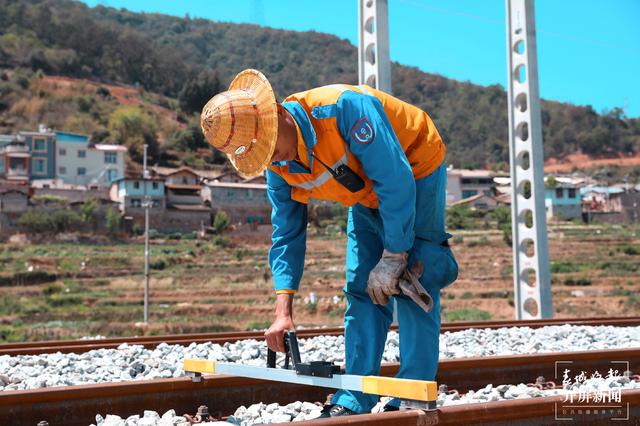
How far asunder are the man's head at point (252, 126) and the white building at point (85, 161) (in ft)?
231

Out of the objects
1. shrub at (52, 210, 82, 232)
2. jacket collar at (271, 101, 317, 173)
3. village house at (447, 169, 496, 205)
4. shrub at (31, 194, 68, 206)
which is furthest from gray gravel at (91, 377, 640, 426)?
village house at (447, 169, 496, 205)

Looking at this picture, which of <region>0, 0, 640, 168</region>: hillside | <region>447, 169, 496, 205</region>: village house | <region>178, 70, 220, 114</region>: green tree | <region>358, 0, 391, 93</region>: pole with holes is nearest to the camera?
<region>358, 0, 391, 93</region>: pole with holes

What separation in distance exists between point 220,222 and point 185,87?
176ft

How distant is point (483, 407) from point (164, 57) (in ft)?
432

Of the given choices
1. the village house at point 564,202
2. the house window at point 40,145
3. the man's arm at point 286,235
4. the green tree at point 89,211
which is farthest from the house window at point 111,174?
the man's arm at point 286,235

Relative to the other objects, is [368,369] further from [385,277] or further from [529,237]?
[529,237]

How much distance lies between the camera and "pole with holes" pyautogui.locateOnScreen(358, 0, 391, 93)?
7.75 m

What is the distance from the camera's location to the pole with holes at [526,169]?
8594 mm

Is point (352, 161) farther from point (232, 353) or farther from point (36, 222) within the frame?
point (36, 222)

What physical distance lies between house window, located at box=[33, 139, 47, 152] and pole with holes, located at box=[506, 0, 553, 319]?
67.1 m

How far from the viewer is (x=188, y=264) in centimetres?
4478

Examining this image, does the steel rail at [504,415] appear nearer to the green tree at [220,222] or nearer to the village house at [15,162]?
the green tree at [220,222]

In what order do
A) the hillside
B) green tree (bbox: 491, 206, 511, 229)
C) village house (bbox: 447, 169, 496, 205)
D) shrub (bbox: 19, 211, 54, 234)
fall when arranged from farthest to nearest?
the hillside
village house (bbox: 447, 169, 496, 205)
green tree (bbox: 491, 206, 511, 229)
shrub (bbox: 19, 211, 54, 234)

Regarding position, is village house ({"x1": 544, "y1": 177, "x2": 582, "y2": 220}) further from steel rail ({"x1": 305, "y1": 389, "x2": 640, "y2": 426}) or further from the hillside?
steel rail ({"x1": 305, "y1": 389, "x2": 640, "y2": 426})
